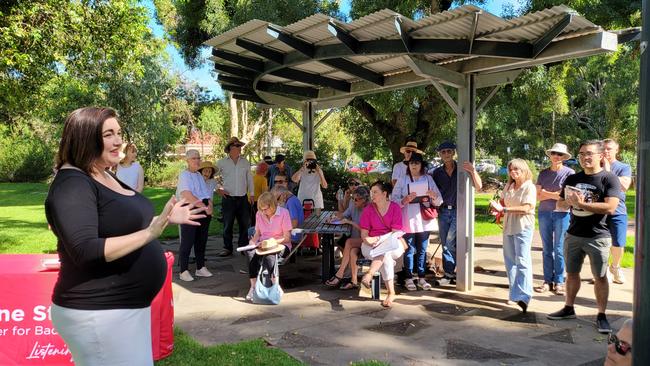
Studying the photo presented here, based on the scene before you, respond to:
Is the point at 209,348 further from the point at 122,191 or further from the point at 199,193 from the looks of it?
the point at 199,193

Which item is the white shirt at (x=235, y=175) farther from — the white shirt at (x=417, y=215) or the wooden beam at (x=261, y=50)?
the white shirt at (x=417, y=215)

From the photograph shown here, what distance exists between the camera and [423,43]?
18.2ft

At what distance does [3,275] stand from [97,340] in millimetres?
2321

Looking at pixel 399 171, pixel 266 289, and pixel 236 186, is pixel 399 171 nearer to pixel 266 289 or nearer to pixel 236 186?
pixel 236 186

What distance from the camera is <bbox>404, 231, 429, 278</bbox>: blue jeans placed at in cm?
661

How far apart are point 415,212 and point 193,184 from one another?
3.08 m

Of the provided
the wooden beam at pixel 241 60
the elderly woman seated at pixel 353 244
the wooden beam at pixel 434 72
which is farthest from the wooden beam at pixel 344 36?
the wooden beam at pixel 241 60

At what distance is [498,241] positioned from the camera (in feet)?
33.2

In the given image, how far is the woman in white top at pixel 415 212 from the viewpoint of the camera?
652cm

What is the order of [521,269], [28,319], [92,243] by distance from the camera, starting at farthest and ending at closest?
1. [521,269]
2. [28,319]
3. [92,243]

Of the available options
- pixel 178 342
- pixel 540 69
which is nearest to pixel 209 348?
pixel 178 342

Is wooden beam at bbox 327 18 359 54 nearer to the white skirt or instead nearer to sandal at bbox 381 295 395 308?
sandal at bbox 381 295 395 308

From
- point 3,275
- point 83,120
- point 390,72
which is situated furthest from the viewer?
point 390,72

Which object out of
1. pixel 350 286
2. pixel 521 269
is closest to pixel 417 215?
pixel 350 286
